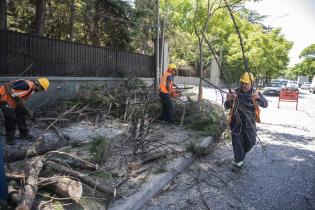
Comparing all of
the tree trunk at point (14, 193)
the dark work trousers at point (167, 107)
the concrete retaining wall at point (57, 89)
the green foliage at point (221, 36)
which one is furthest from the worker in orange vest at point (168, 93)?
the tree trunk at point (14, 193)

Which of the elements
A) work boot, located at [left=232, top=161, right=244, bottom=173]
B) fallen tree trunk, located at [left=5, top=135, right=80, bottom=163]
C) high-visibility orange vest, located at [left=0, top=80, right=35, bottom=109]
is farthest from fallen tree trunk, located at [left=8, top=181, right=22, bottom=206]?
work boot, located at [left=232, top=161, right=244, bottom=173]

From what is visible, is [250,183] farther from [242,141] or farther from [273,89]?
[273,89]

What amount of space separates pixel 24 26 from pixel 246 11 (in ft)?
32.8

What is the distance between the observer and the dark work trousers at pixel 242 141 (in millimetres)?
5719

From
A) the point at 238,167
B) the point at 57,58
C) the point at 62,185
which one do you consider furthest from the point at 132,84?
the point at 62,185

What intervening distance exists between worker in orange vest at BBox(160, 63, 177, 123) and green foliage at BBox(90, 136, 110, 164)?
12.2 feet

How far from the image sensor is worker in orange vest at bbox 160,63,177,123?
8.95 m

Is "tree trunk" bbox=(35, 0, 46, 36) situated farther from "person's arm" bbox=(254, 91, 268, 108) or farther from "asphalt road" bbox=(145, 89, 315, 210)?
"person's arm" bbox=(254, 91, 268, 108)

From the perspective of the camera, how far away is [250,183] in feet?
17.2

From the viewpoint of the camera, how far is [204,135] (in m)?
7.83

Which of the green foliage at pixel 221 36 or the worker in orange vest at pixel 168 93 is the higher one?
the green foliage at pixel 221 36

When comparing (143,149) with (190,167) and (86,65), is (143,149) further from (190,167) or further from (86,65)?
(86,65)

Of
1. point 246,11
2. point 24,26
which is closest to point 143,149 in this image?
point 246,11

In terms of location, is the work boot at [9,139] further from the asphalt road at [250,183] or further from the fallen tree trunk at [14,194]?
the asphalt road at [250,183]
